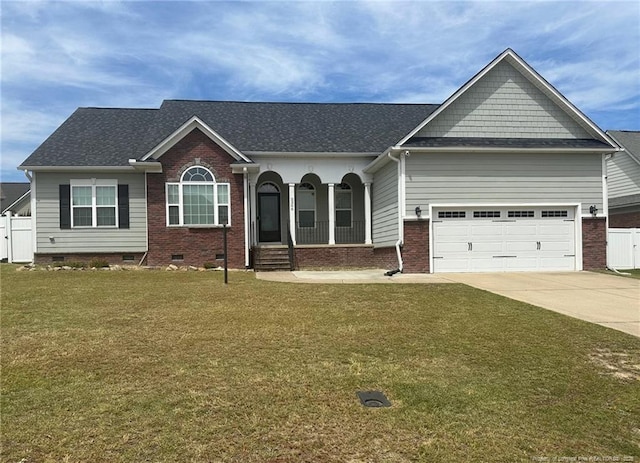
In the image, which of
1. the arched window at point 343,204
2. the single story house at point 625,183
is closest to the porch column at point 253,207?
the arched window at point 343,204

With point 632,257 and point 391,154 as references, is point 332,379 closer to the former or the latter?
point 391,154

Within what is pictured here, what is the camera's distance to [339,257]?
19.0m

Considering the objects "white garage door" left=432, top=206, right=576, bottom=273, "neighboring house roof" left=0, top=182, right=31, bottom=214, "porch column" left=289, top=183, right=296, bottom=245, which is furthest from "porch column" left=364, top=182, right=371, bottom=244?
"neighboring house roof" left=0, top=182, right=31, bottom=214

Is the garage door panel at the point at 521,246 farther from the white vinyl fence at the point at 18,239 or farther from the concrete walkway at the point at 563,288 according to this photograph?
the white vinyl fence at the point at 18,239

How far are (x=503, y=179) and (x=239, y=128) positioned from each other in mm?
10903

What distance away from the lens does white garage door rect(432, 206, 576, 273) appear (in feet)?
53.3

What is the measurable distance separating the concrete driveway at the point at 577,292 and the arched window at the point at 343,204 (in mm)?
6938

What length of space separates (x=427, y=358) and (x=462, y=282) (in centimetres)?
791

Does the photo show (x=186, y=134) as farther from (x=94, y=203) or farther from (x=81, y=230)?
(x=81, y=230)

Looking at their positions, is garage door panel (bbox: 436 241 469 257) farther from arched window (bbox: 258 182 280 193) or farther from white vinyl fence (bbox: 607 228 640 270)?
arched window (bbox: 258 182 280 193)

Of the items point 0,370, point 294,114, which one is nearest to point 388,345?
point 0,370

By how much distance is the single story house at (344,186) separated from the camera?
16.3 m

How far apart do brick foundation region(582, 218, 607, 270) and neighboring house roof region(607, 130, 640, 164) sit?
12.2 metres

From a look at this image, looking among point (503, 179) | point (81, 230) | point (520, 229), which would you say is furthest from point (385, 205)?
point (81, 230)
